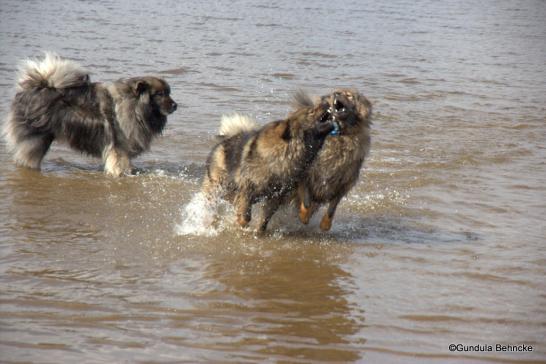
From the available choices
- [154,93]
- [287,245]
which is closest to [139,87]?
[154,93]

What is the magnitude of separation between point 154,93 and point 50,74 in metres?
1.14

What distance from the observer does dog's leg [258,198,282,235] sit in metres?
6.52

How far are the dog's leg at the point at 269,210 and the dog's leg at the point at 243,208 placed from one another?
13cm

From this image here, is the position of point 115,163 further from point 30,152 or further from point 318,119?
point 318,119

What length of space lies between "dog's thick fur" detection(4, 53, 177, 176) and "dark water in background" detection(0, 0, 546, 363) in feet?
0.88

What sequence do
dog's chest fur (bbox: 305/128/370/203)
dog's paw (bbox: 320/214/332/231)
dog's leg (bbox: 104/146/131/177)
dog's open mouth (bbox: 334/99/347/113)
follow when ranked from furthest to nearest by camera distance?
dog's leg (bbox: 104/146/131/177), dog's paw (bbox: 320/214/332/231), dog's chest fur (bbox: 305/128/370/203), dog's open mouth (bbox: 334/99/347/113)

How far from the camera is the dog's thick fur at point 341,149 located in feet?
20.3

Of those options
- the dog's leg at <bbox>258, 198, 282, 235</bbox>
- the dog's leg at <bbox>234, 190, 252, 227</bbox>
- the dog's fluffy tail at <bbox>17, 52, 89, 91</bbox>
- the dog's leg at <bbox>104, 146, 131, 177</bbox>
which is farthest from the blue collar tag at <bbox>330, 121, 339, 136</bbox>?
the dog's fluffy tail at <bbox>17, 52, 89, 91</bbox>

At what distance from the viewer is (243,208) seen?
21.4 feet

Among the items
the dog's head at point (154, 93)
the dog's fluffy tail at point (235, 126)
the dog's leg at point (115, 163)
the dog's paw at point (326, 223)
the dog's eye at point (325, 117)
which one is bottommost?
the dog's leg at point (115, 163)

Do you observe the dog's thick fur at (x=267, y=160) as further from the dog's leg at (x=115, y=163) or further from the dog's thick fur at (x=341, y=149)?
the dog's leg at (x=115, y=163)

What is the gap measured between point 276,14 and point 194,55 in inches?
298

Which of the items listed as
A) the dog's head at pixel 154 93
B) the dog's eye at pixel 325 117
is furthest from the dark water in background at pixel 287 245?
the dog's eye at pixel 325 117

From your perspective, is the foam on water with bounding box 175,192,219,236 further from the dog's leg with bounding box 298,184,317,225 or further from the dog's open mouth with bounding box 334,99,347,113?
the dog's open mouth with bounding box 334,99,347,113
